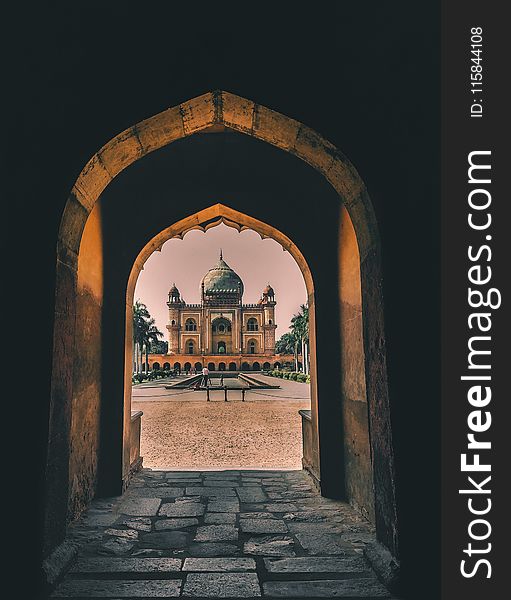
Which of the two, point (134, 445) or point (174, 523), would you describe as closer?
point (174, 523)

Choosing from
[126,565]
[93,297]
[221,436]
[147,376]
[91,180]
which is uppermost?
→ [91,180]

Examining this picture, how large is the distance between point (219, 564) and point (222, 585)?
1.30ft

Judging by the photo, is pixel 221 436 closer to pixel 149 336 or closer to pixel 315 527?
pixel 315 527

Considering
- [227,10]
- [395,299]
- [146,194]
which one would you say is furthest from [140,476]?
[227,10]

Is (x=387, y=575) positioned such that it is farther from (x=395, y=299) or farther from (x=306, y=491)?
(x=306, y=491)

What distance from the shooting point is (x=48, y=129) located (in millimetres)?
3230

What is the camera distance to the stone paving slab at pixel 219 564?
329cm

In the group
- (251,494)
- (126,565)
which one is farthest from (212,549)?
(251,494)

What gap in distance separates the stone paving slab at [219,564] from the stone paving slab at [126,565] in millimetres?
85

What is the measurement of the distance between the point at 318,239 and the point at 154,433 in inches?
Result: 265

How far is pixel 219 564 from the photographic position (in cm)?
339

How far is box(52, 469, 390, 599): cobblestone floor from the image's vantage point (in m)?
2.96

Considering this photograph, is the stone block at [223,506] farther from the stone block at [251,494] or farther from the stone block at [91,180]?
the stone block at [91,180]

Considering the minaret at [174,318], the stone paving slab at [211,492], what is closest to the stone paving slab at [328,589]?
the stone paving slab at [211,492]
